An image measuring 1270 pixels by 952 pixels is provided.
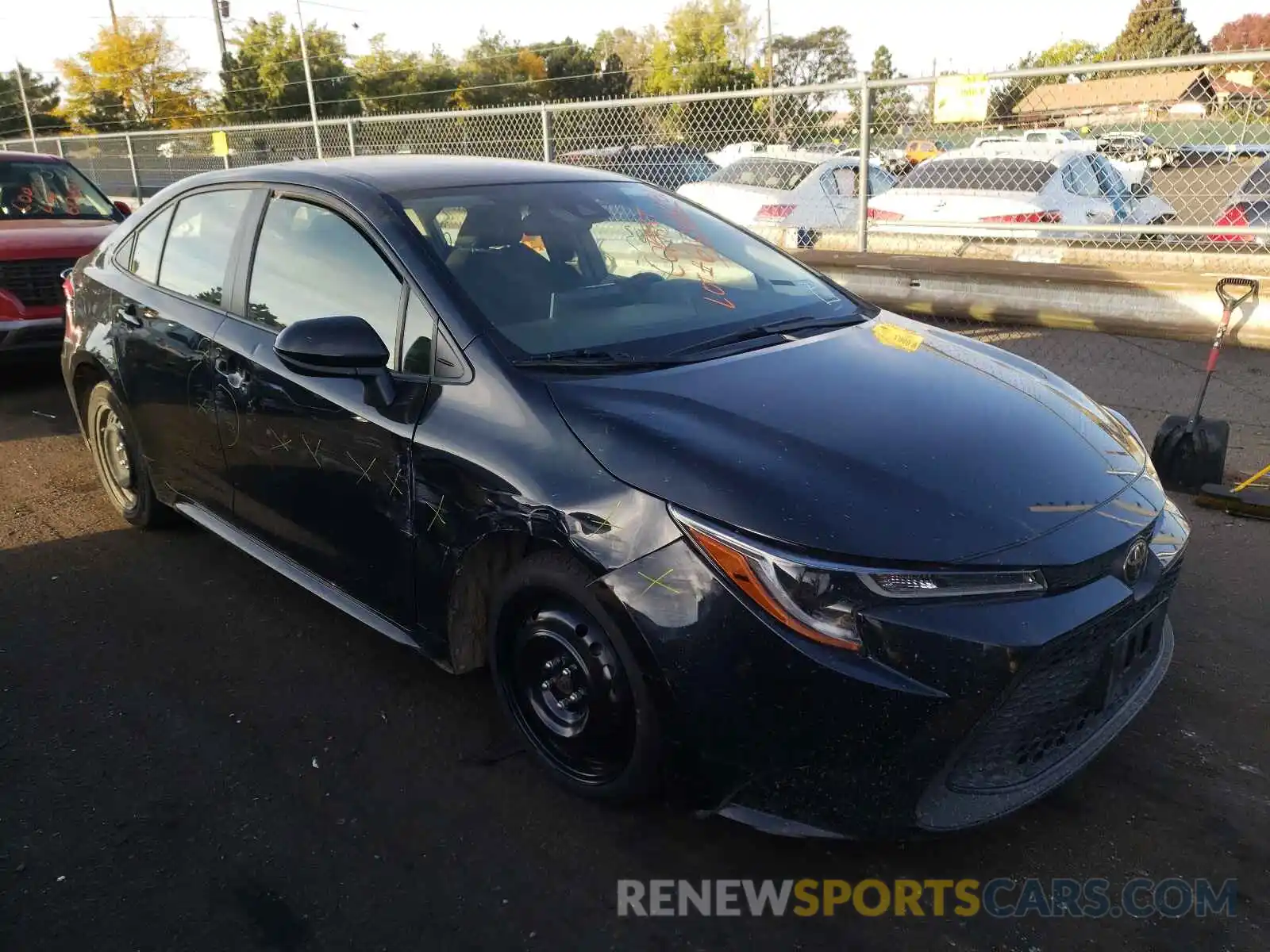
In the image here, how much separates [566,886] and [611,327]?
5.18 ft

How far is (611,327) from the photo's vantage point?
3.01 meters

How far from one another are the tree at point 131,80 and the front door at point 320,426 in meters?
50.5

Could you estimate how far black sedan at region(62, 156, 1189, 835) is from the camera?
7.03 feet

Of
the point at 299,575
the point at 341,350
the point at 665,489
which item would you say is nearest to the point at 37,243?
the point at 299,575

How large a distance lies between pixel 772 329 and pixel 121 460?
3.13 meters

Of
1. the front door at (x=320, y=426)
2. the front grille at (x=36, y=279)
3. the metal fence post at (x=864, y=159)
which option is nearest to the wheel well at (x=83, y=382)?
the front door at (x=320, y=426)

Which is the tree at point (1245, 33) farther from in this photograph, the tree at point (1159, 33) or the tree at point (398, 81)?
the tree at point (398, 81)

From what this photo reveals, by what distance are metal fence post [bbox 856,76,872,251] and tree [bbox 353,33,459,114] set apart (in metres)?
42.3

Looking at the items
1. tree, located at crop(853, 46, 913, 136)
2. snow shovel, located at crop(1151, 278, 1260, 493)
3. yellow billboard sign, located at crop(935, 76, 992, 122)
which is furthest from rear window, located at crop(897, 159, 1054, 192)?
snow shovel, located at crop(1151, 278, 1260, 493)

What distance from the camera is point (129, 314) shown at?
4.12 meters

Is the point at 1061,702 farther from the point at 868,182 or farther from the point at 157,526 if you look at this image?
the point at 868,182

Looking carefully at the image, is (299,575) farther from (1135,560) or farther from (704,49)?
(704,49)

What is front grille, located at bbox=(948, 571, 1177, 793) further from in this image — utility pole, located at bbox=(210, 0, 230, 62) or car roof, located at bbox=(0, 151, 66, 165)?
utility pole, located at bbox=(210, 0, 230, 62)

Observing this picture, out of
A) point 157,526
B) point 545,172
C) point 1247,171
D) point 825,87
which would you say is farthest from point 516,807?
point 1247,171
